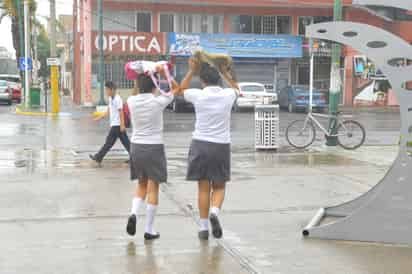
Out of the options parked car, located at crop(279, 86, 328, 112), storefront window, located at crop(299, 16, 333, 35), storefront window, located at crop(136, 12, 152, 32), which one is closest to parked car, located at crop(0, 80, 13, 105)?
storefront window, located at crop(136, 12, 152, 32)

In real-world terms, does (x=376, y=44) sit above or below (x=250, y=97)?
above

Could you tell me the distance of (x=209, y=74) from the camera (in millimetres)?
5789

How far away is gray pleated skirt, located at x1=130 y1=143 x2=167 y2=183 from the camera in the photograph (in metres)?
5.81

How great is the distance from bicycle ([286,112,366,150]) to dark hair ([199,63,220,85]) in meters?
8.21

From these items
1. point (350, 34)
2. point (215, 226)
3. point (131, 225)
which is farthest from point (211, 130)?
point (350, 34)

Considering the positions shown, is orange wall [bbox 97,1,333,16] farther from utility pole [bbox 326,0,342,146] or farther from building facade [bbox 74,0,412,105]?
utility pole [bbox 326,0,342,146]

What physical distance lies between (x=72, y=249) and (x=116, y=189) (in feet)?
9.74

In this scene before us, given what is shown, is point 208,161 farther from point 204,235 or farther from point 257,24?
point 257,24

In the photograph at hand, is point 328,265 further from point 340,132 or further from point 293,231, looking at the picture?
point 340,132

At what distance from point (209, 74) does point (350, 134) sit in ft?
28.8

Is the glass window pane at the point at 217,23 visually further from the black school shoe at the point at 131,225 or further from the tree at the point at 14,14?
the black school shoe at the point at 131,225

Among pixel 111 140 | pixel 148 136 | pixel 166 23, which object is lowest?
pixel 111 140

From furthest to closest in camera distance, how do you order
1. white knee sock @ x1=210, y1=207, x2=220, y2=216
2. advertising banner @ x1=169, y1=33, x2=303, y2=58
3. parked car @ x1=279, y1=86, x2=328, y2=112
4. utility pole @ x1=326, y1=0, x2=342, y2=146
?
advertising banner @ x1=169, y1=33, x2=303, y2=58 → parked car @ x1=279, y1=86, x2=328, y2=112 → utility pole @ x1=326, y1=0, x2=342, y2=146 → white knee sock @ x1=210, y1=207, x2=220, y2=216

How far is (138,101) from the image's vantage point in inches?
229
